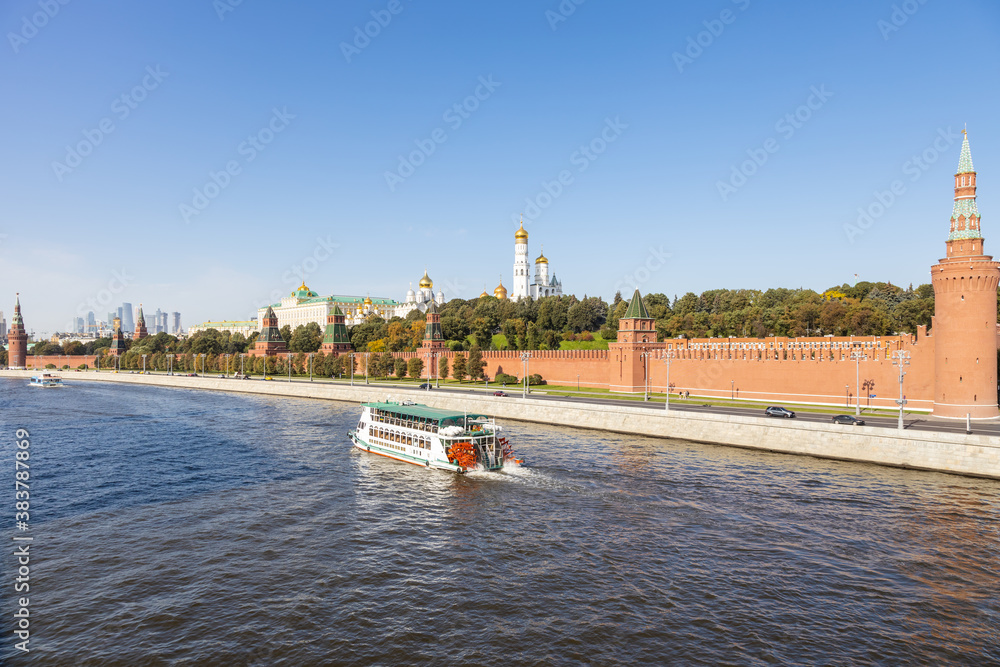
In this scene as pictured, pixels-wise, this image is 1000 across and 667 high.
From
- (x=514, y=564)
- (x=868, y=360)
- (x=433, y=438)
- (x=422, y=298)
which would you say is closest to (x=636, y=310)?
(x=868, y=360)

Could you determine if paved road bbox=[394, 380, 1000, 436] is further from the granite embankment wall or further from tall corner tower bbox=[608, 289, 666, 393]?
tall corner tower bbox=[608, 289, 666, 393]

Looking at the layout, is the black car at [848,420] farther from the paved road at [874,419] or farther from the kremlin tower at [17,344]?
the kremlin tower at [17,344]

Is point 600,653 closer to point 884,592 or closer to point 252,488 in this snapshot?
point 884,592

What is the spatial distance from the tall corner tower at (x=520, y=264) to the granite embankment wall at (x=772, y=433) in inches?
3780

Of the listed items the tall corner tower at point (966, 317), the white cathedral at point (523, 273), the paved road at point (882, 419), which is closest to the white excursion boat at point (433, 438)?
the paved road at point (882, 419)

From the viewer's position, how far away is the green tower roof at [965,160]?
43.0m

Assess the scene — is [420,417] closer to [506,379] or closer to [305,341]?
[506,379]

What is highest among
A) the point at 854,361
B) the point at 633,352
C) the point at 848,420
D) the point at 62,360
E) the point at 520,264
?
the point at 520,264

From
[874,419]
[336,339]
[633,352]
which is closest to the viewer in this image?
[874,419]

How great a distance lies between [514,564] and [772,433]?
2460 centimetres

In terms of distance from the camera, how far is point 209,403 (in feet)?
245

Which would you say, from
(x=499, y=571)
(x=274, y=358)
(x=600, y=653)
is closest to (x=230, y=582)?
(x=499, y=571)

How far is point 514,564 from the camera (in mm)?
20094

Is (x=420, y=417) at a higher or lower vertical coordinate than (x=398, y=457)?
higher
